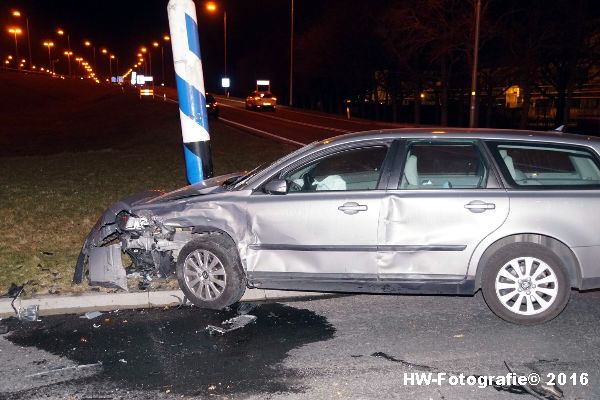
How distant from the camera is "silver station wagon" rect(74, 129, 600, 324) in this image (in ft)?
17.1

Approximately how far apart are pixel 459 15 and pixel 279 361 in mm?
34394

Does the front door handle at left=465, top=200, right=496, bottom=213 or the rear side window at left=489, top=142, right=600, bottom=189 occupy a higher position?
the rear side window at left=489, top=142, right=600, bottom=189

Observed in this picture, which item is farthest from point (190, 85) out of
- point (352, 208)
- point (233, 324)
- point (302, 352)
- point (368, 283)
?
point (302, 352)

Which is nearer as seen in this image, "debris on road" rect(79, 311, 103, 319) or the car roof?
the car roof

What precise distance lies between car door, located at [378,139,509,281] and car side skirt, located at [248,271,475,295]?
25 mm

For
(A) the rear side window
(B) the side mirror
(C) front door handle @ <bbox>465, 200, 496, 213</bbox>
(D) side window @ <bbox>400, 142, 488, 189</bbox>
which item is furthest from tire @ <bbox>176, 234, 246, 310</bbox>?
(A) the rear side window

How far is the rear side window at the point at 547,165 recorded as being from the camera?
536 cm

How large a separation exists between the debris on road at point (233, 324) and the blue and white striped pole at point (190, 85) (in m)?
3.23

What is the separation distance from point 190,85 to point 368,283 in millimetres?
4209

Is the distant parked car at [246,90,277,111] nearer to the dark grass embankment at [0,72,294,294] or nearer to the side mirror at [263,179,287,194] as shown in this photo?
the dark grass embankment at [0,72,294,294]

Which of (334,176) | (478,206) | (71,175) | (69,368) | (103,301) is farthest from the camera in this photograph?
(71,175)

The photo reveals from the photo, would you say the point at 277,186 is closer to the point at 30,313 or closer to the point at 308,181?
the point at 308,181

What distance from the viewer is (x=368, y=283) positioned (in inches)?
215

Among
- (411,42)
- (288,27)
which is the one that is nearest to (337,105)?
(288,27)
